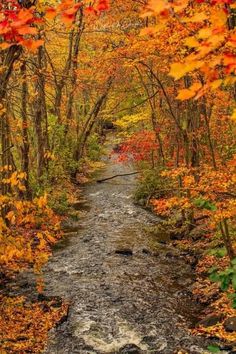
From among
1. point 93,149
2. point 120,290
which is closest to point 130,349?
point 120,290

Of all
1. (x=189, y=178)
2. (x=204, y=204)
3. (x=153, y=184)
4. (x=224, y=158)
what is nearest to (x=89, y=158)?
(x=153, y=184)

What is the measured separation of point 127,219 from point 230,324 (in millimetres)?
11515

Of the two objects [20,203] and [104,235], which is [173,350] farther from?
[104,235]

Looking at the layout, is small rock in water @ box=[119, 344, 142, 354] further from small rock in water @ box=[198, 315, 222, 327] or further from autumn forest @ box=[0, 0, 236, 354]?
small rock in water @ box=[198, 315, 222, 327]

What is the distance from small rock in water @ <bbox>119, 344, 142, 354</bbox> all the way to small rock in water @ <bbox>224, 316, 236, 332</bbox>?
7.11 ft

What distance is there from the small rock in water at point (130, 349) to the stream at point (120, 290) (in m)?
0.01

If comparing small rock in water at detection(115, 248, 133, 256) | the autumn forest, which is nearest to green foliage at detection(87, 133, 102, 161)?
the autumn forest

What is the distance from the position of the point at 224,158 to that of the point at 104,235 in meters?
6.29

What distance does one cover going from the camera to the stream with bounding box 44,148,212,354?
10000 millimetres

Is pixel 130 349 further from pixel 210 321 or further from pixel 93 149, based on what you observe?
pixel 93 149

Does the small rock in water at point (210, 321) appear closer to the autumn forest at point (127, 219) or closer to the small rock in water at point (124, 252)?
the autumn forest at point (127, 219)

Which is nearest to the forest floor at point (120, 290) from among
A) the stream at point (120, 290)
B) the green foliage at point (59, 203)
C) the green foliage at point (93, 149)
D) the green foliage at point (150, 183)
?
the stream at point (120, 290)

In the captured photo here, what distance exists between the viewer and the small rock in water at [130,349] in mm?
9559

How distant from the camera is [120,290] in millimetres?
12805
